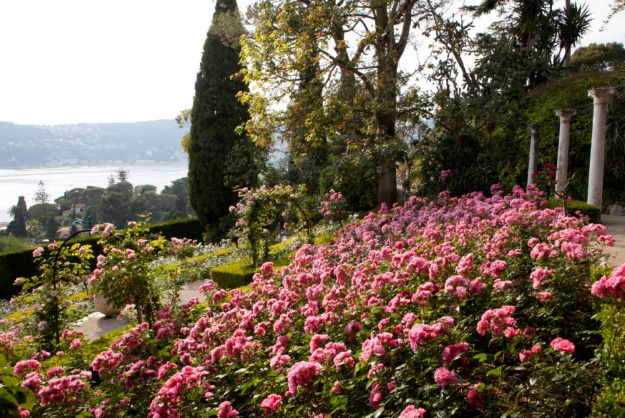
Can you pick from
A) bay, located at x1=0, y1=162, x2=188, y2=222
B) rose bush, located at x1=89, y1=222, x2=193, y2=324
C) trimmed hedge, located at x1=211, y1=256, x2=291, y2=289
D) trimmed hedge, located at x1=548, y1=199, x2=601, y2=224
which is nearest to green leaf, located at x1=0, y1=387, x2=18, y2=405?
rose bush, located at x1=89, y1=222, x2=193, y2=324

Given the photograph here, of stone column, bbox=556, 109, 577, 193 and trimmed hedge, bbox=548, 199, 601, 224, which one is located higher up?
stone column, bbox=556, 109, 577, 193

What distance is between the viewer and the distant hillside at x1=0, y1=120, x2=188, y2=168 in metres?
62.1

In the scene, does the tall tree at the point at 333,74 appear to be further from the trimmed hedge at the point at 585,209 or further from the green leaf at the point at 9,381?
the green leaf at the point at 9,381

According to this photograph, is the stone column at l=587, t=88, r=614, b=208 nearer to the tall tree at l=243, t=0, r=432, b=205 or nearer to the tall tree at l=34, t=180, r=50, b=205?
the tall tree at l=243, t=0, r=432, b=205

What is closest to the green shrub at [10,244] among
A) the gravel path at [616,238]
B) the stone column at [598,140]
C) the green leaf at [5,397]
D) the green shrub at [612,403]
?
the stone column at [598,140]

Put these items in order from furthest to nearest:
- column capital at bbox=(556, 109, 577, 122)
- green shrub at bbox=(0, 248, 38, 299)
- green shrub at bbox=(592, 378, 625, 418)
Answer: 1. green shrub at bbox=(0, 248, 38, 299)
2. column capital at bbox=(556, 109, 577, 122)
3. green shrub at bbox=(592, 378, 625, 418)

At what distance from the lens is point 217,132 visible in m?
15.1

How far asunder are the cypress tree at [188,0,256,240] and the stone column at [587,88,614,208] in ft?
33.5

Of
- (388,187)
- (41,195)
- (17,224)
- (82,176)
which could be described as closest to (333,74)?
(388,187)

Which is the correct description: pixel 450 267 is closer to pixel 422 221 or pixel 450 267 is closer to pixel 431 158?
pixel 422 221

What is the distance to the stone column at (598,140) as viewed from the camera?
684cm

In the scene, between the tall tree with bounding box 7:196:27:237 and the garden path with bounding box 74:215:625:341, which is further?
the tall tree with bounding box 7:196:27:237

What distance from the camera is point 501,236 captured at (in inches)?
138

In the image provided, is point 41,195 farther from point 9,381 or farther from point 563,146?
point 9,381
